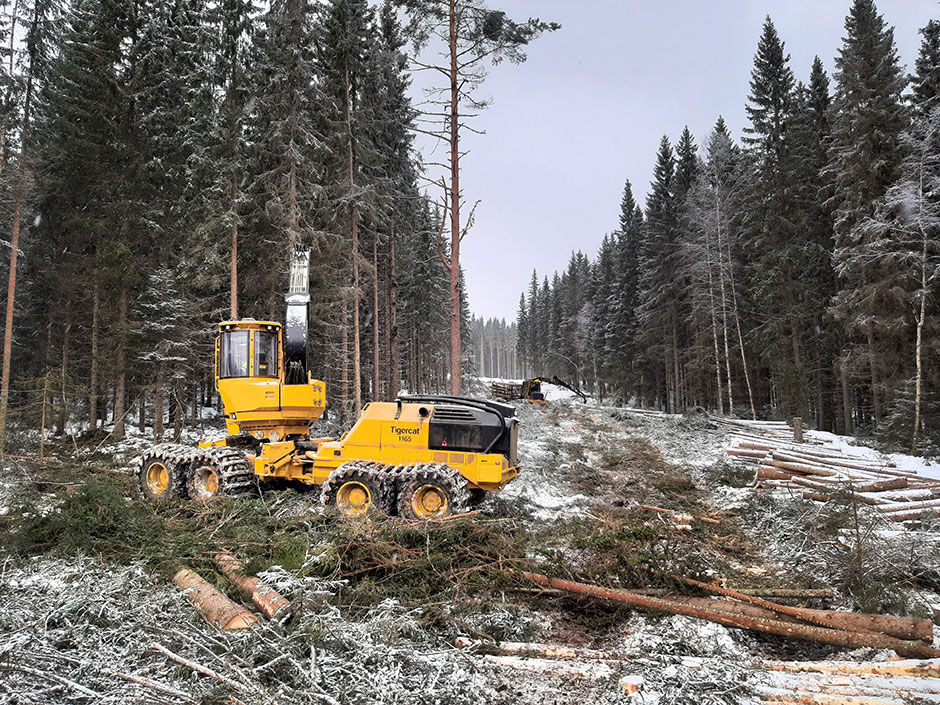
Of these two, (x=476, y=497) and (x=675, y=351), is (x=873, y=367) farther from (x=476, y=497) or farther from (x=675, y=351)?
(x=476, y=497)

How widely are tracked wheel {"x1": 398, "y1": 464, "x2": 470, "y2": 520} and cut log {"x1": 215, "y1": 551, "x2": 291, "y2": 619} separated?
107 inches

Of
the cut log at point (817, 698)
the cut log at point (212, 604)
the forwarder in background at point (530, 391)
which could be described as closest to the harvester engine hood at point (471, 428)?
the cut log at point (212, 604)

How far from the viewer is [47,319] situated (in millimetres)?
23719

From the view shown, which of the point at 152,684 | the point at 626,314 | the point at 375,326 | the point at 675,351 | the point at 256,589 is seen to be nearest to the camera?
the point at 152,684

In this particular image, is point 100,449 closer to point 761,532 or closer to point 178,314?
point 178,314

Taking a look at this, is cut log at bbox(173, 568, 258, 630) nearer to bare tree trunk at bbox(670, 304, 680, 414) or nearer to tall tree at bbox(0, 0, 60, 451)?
tall tree at bbox(0, 0, 60, 451)

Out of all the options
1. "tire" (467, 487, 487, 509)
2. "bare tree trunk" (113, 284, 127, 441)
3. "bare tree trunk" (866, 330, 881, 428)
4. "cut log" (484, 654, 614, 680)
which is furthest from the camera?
"bare tree trunk" (866, 330, 881, 428)

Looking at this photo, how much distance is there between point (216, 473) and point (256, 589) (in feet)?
19.1

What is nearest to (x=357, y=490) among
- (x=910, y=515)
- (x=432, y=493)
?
(x=432, y=493)

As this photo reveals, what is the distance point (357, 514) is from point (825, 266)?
2654cm

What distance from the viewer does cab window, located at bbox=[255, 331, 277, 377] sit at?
1024cm

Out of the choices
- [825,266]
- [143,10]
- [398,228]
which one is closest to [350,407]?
[398,228]

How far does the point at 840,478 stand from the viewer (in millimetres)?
9523

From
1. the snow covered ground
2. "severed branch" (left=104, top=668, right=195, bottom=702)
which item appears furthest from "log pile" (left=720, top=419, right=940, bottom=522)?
"severed branch" (left=104, top=668, right=195, bottom=702)
